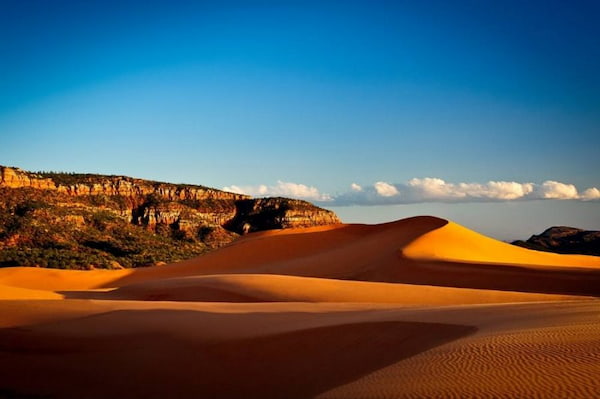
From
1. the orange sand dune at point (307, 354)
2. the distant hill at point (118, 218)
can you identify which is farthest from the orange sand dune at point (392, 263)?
the orange sand dune at point (307, 354)

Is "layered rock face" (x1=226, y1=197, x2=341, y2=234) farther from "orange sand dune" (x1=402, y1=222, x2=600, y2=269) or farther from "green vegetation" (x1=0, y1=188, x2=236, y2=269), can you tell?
"orange sand dune" (x1=402, y1=222, x2=600, y2=269)

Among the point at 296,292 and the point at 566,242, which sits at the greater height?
the point at 566,242

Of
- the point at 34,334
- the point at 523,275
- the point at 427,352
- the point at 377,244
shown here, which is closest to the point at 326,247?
the point at 377,244

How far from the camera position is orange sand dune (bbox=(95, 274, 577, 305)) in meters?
20.5

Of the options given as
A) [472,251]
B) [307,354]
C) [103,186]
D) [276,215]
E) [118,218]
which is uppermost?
[103,186]

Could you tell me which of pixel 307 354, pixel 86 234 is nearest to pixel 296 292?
pixel 307 354

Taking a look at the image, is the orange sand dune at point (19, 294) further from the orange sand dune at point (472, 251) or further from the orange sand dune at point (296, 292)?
the orange sand dune at point (472, 251)

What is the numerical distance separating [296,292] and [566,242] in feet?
213

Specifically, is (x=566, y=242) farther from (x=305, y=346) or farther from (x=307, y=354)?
(x=307, y=354)

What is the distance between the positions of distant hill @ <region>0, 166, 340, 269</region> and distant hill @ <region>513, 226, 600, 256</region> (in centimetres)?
3073

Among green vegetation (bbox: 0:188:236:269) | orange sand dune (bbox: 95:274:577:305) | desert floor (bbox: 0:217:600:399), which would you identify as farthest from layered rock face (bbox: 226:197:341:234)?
desert floor (bbox: 0:217:600:399)

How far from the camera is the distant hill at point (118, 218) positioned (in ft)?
165

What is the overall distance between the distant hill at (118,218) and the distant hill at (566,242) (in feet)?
101

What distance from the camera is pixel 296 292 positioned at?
2189cm
